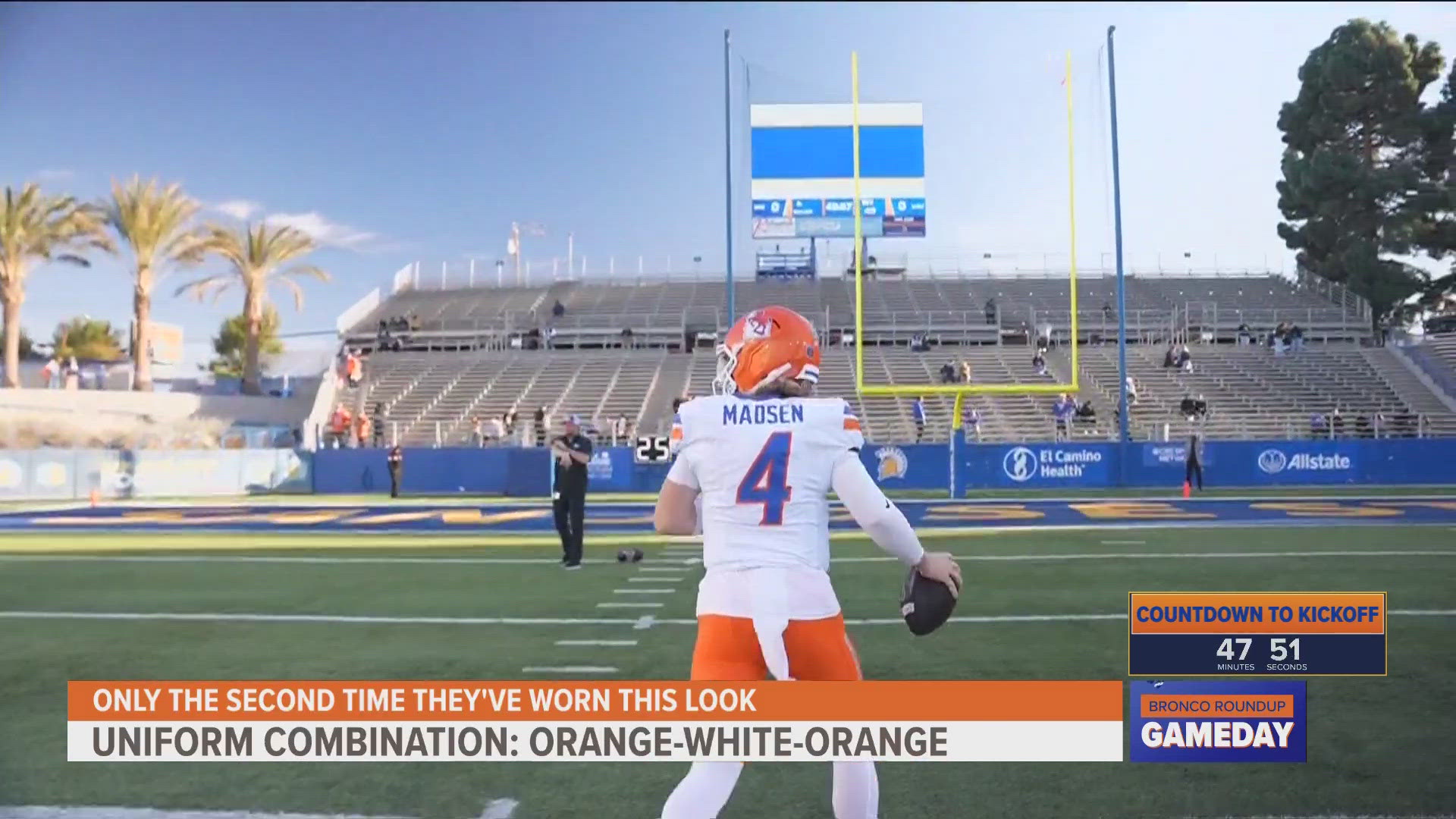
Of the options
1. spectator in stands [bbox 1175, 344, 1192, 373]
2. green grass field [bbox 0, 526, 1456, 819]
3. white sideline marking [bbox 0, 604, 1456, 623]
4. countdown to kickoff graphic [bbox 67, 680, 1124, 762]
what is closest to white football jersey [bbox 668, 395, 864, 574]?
countdown to kickoff graphic [bbox 67, 680, 1124, 762]

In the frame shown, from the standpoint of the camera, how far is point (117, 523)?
17.3 metres

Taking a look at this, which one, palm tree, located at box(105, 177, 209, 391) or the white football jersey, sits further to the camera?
palm tree, located at box(105, 177, 209, 391)

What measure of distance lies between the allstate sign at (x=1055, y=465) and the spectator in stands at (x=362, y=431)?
17.1 meters

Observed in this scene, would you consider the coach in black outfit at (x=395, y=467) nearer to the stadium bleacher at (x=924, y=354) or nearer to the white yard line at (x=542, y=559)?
the stadium bleacher at (x=924, y=354)

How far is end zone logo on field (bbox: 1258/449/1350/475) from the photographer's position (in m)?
25.4

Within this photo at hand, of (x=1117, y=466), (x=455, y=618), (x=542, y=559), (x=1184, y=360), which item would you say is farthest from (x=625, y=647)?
(x=1184, y=360)

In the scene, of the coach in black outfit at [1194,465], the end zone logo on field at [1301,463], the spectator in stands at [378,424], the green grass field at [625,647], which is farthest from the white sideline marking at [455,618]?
the spectator in stands at [378,424]

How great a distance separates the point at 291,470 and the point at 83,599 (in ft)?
62.1

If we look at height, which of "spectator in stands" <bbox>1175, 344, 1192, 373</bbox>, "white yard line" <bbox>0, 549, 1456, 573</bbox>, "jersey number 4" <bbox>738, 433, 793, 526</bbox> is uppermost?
"spectator in stands" <bbox>1175, 344, 1192, 373</bbox>

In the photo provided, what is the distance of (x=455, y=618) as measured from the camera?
819 centimetres

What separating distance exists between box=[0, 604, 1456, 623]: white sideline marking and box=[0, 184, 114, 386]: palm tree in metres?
29.1

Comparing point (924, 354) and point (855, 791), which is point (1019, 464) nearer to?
point (924, 354)

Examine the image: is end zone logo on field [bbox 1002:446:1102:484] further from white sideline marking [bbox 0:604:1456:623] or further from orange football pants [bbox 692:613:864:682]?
orange football pants [bbox 692:613:864:682]

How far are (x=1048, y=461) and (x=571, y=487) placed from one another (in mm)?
17070
